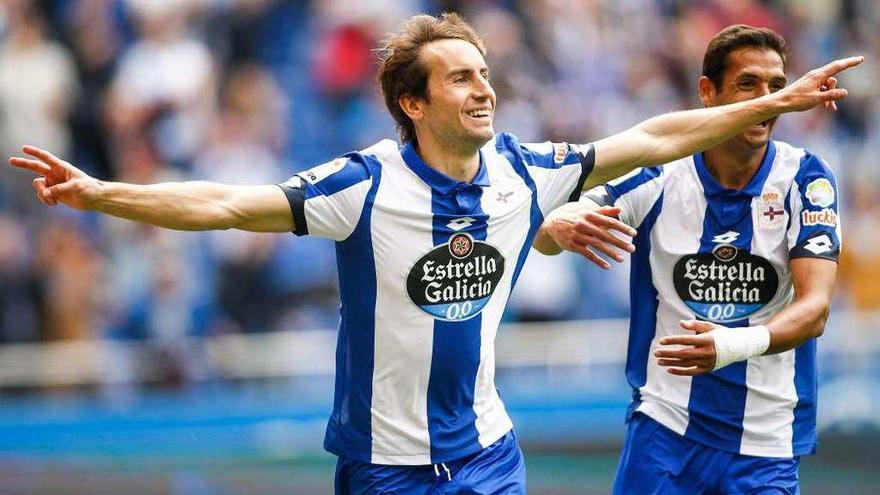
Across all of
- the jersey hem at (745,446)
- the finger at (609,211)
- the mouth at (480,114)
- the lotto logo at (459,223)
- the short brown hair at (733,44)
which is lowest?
the jersey hem at (745,446)

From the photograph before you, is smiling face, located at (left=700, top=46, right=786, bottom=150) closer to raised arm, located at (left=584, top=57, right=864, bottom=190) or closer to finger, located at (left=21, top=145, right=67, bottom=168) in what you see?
raised arm, located at (left=584, top=57, right=864, bottom=190)

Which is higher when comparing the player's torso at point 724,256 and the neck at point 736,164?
the neck at point 736,164

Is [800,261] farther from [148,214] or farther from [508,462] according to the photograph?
[148,214]

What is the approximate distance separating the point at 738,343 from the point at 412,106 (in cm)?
156

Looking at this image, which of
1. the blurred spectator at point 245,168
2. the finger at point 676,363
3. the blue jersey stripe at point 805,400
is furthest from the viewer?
the blurred spectator at point 245,168

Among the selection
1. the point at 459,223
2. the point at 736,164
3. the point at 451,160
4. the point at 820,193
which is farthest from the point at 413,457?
the point at 820,193

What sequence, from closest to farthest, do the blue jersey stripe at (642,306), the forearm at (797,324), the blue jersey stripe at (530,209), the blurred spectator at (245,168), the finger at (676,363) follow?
1. the finger at (676,363)
2. the forearm at (797,324)
3. the blue jersey stripe at (530,209)
4. the blue jersey stripe at (642,306)
5. the blurred spectator at (245,168)

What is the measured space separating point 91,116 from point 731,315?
28.5 ft

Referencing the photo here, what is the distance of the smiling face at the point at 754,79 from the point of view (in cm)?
684

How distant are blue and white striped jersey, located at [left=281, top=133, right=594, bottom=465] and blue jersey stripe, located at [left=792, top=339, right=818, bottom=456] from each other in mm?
1343

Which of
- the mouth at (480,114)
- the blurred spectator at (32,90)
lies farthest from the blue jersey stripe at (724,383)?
the blurred spectator at (32,90)

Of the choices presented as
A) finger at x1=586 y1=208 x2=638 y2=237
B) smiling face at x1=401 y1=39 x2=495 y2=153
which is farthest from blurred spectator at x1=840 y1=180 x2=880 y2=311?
smiling face at x1=401 y1=39 x2=495 y2=153

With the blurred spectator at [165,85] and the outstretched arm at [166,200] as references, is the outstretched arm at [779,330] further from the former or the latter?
the blurred spectator at [165,85]

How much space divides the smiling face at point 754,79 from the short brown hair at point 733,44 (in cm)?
2
